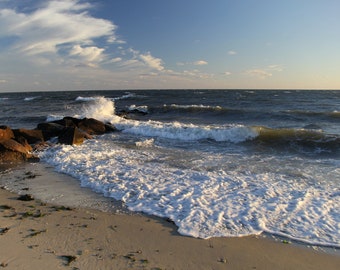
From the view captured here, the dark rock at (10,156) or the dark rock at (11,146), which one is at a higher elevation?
the dark rock at (11,146)

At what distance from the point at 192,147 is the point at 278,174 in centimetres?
440

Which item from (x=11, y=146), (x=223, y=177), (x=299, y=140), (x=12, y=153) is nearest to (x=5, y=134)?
(x=11, y=146)

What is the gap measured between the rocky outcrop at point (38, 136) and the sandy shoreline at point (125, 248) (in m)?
4.55

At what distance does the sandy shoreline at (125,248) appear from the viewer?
3.62m

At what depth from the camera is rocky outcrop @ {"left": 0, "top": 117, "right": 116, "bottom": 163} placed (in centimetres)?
894

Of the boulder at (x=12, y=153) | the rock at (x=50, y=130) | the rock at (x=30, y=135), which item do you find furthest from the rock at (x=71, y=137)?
the boulder at (x=12, y=153)

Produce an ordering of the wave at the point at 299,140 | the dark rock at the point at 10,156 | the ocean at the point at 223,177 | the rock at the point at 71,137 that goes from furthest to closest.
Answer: the wave at the point at 299,140 → the rock at the point at 71,137 → the dark rock at the point at 10,156 → the ocean at the point at 223,177

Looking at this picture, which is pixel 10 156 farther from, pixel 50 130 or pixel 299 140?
pixel 299 140

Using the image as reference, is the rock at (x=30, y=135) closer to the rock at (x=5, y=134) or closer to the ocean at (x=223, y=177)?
the rock at (x=5, y=134)

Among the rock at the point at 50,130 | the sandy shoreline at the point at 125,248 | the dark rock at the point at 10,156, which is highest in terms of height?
the rock at the point at 50,130

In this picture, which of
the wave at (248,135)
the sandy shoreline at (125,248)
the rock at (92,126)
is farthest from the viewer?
the rock at (92,126)

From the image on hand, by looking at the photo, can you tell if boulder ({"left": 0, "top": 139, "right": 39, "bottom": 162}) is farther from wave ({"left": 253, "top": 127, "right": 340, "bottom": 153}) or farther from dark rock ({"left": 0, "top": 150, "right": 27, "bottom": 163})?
wave ({"left": 253, "top": 127, "right": 340, "bottom": 153})

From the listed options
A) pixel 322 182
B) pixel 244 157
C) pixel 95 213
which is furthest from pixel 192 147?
pixel 95 213

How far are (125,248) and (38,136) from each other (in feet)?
30.0
